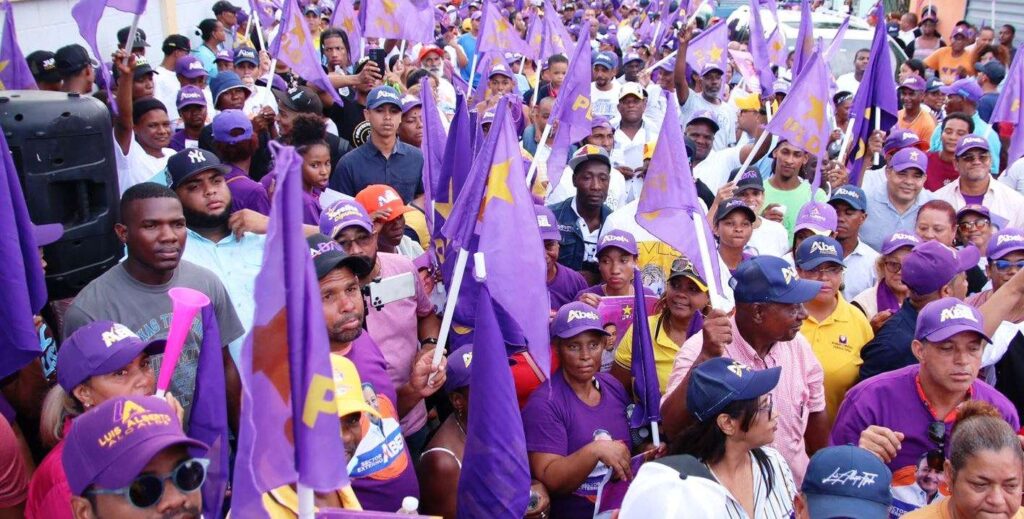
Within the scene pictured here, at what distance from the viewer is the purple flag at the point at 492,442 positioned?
3609mm

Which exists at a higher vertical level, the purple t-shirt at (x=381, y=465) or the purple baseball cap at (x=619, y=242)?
the purple baseball cap at (x=619, y=242)

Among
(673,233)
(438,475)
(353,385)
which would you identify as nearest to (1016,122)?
(673,233)

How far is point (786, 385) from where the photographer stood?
413cm

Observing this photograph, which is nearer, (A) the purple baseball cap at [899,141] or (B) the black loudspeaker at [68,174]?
(B) the black loudspeaker at [68,174]

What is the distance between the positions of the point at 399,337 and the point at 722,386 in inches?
65.3

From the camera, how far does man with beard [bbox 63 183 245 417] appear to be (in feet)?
12.1

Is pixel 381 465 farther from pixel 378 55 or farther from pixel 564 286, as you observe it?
pixel 378 55

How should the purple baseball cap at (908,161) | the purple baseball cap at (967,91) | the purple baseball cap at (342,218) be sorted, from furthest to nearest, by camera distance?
the purple baseball cap at (967,91)
the purple baseball cap at (908,161)
the purple baseball cap at (342,218)

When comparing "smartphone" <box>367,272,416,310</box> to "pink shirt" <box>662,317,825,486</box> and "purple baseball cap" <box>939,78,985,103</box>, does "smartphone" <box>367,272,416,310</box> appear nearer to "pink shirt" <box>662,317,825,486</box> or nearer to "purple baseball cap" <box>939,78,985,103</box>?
"pink shirt" <box>662,317,825,486</box>

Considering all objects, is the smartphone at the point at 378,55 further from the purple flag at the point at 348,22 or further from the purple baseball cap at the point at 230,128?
the purple baseball cap at the point at 230,128

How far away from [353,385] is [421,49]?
748 centimetres

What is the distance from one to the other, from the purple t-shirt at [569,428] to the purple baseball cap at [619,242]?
130cm

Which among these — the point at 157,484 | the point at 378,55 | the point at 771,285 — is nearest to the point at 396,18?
the point at 378,55

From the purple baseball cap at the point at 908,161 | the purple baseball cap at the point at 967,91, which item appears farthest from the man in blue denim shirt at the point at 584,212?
the purple baseball cap at the point at 967,91
